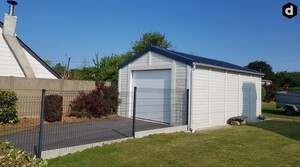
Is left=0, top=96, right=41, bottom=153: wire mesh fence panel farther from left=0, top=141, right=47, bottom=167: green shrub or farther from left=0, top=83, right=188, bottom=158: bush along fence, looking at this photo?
left=0, top=141, right=47, bottom=167: green shrub

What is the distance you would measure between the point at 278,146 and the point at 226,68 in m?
5.44

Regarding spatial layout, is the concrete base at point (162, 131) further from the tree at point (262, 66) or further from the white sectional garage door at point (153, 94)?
the tree at point (262, 66)

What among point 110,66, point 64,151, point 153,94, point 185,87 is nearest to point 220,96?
point 185,87

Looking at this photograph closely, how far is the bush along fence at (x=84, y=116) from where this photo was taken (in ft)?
24.5

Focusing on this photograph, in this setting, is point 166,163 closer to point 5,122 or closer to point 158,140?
point 158,140

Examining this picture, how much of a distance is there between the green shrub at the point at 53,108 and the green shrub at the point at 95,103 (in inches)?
47.3

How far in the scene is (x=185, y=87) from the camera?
1051 centimetres

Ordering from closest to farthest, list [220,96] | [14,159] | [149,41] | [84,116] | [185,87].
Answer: [14,159] < [185,87] < [220,96] < [84,116] < [149,41]

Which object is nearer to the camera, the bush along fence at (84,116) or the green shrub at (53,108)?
the bush along fence at (84,116)

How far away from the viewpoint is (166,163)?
18.4 ft

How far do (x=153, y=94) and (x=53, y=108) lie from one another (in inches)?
184

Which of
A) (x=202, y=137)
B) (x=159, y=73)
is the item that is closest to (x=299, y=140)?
(x=202, y=137)

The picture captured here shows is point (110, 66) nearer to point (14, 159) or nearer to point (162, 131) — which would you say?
point (162, 131)

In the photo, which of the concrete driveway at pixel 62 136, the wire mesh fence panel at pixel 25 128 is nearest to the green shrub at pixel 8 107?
the wire mesh fence panel at pixel 25 128
